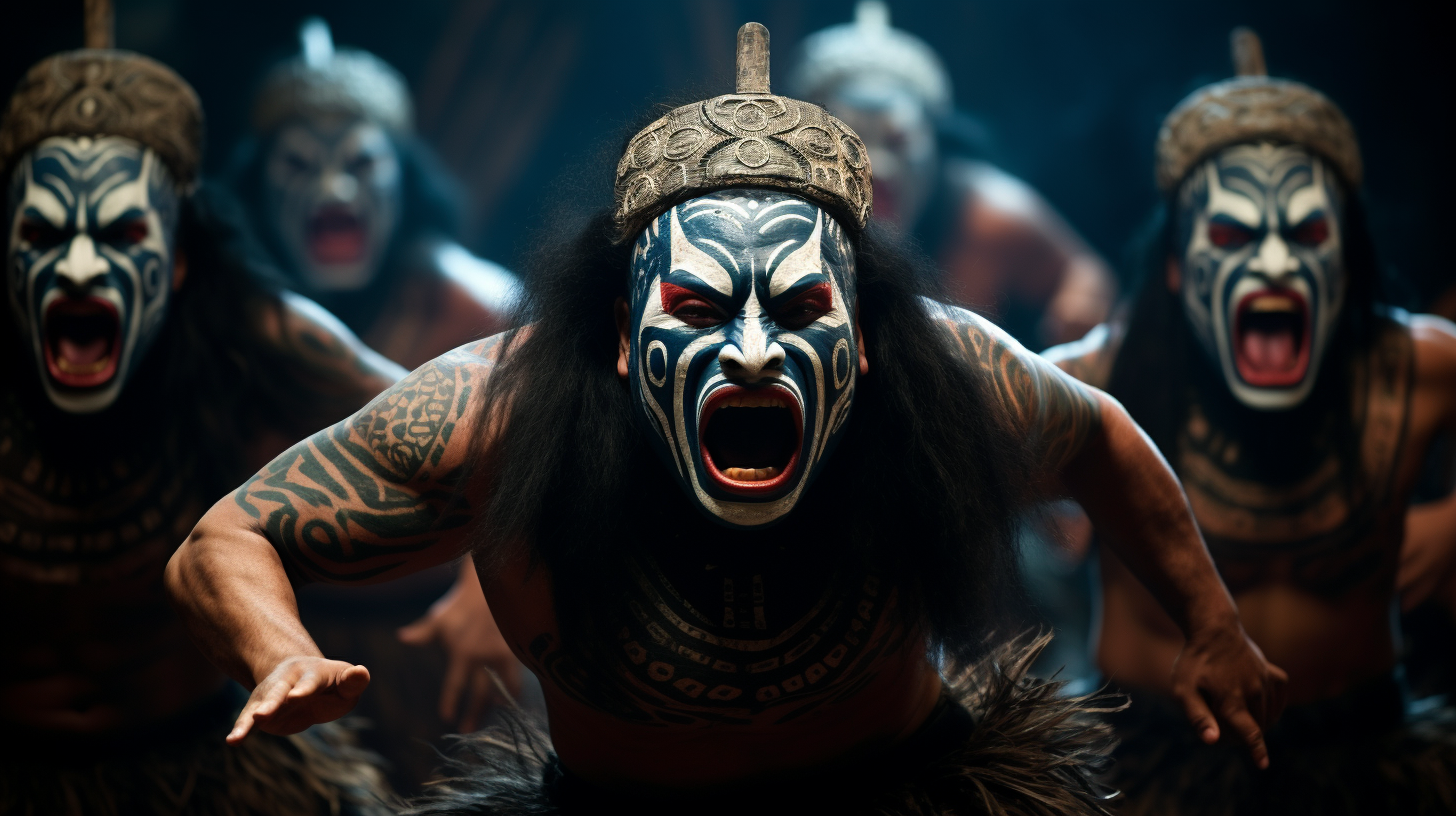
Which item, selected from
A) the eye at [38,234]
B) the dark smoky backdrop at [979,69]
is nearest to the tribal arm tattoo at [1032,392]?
the eye at [38,234]

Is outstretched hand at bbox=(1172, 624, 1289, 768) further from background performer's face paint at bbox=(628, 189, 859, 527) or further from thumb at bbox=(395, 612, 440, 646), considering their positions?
thumb at bbox=(395, 612, 440, 646)

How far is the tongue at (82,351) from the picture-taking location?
8.73ft

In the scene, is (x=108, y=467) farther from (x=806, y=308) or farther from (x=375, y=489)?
(x=806, y=308)

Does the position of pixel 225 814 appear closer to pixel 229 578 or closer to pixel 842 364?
pixel 229 578

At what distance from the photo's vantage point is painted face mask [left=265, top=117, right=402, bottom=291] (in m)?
4.38

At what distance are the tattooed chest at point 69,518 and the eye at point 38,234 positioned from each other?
0.38 m

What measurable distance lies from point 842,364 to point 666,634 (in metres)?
0.45

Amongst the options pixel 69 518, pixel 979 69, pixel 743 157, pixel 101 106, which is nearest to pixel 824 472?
pixel 743 157

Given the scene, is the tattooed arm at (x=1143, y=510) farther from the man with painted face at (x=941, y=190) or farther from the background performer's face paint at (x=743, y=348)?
the man with painted face at (x=941, y=190)

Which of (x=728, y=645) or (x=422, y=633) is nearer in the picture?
(x=728, y=645)

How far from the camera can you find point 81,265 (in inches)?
103

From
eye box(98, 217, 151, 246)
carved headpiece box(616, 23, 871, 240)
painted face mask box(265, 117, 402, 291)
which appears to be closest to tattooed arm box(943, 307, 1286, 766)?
carved headpiece box(616, 23, 871, 240)

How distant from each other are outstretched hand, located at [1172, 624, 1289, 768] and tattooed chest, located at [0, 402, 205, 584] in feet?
6.22

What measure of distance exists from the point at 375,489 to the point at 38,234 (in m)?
1.17
